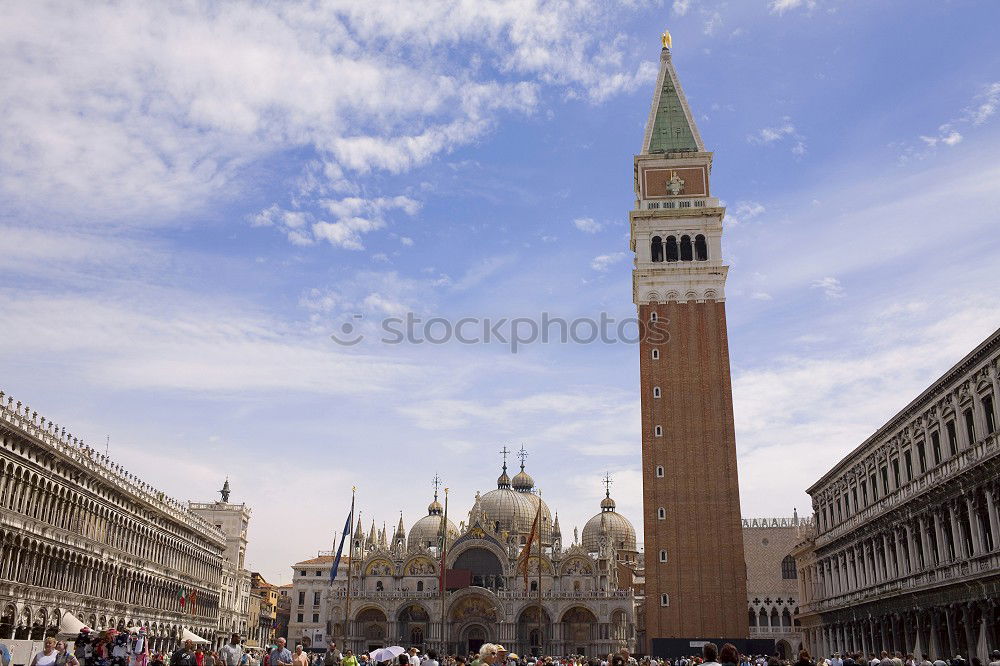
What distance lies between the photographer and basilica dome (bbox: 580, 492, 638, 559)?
106m

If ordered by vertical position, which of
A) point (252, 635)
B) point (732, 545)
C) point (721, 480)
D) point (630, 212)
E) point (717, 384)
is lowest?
point (252, 635)

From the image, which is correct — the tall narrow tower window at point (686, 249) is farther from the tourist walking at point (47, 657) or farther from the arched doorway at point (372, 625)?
the tourist walking at point (47, 657)

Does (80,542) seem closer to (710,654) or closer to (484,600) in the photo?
(710,654)

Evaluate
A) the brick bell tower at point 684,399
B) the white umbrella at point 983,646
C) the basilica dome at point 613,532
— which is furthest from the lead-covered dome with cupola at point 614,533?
the white umbrella at point 983,646

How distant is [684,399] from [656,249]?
1220 cm

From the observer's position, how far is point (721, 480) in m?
62.4

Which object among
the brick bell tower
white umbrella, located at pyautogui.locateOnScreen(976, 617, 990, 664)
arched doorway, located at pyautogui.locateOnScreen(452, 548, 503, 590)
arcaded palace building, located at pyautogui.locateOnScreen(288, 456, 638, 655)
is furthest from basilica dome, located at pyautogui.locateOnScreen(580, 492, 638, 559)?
white umbrella, located at pyautogui.locateOnScreen(976, 617, 990, 664)

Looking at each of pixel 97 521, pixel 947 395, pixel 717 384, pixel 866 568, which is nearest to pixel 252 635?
pixel 97 521

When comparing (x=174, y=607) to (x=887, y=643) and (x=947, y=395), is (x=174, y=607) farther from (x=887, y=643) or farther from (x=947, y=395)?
(x=947, y=395)

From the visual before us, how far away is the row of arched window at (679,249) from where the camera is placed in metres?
68.8

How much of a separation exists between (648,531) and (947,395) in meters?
29.9

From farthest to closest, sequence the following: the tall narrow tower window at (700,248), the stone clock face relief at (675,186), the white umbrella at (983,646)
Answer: the stone clock face relief at (675,186) < the tall narrow tower window at (700,248) < the white umbrella at (983,646)

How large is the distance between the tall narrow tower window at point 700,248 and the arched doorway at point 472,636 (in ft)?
132

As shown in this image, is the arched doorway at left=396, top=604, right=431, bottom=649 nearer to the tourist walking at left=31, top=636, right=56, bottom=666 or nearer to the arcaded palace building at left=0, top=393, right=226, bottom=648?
the arcaded palace building at left=0, top=393, right=226, bottom=648
